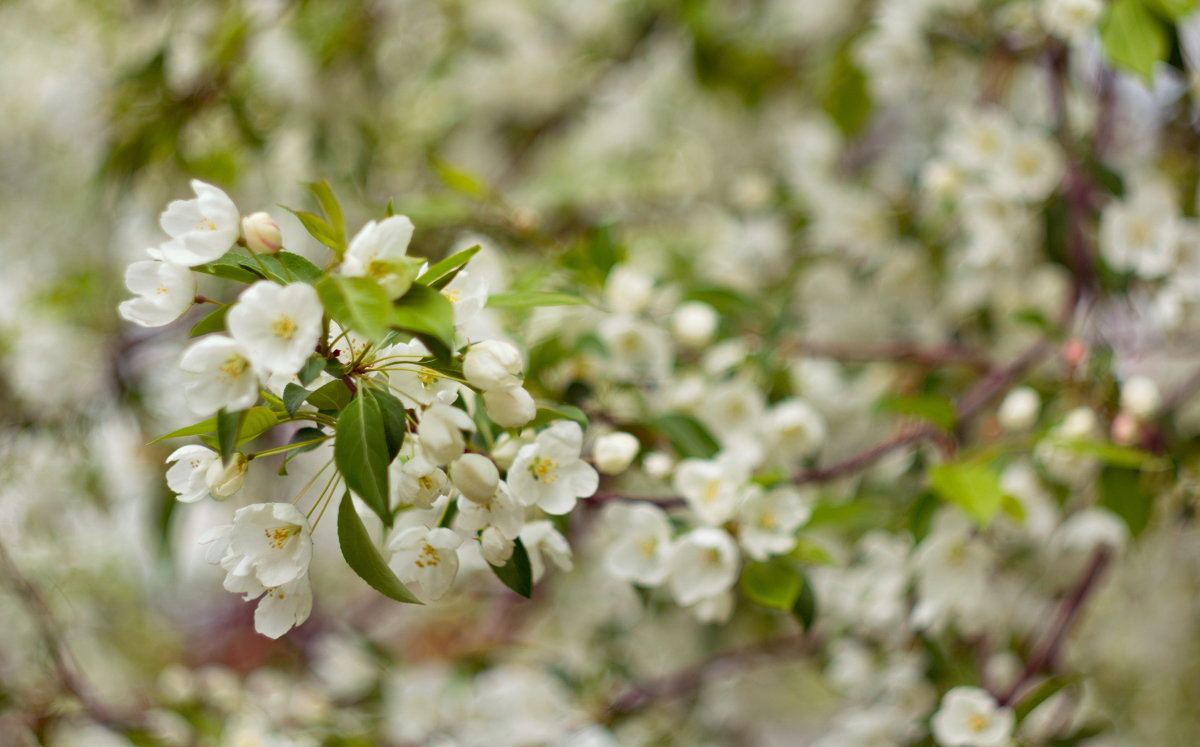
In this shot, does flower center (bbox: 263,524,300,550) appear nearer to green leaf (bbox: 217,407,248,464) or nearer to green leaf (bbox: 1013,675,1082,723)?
green leaf (bbox: 217,407,248,464)

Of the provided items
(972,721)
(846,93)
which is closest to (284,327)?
(972,721)

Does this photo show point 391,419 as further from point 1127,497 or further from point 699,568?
point 1127,497

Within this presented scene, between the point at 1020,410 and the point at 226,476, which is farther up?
the point at 226,476

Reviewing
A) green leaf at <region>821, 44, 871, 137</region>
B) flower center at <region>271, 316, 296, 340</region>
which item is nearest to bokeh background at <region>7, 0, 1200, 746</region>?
green leaf at <region>821, 44, 871, 137</region>

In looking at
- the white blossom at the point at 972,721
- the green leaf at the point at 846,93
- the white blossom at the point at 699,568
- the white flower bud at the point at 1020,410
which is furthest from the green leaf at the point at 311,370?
the green leaf at the point at 846,93

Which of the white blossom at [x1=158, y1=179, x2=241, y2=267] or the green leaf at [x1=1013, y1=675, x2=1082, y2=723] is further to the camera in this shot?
the green leaf at [x1=1013, y1=675, x2=1082, y2=723]

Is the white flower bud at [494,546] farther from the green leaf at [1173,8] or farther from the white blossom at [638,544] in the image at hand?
the green leaf at [1173,8]
